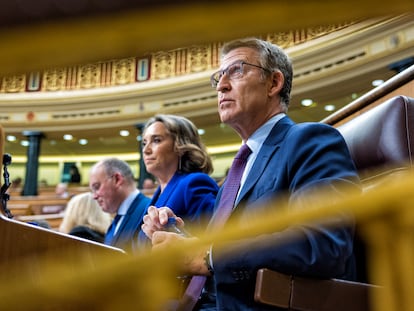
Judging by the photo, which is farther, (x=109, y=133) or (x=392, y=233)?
(x=109, y=133)

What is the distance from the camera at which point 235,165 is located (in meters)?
1.29

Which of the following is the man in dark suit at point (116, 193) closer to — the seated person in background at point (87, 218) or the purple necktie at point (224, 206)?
the seated person in background at point (87, 218)

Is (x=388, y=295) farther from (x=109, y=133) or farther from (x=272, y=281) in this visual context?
(x=109, y=133)

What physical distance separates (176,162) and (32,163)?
9.42 m

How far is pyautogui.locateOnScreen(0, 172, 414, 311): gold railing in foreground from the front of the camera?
30 centimetres

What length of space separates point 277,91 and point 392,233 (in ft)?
3.21

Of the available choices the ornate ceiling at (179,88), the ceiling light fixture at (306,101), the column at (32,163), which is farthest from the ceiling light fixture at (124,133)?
the ceiling light fixture at (306,101)

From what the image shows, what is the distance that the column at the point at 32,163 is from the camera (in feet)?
34.1

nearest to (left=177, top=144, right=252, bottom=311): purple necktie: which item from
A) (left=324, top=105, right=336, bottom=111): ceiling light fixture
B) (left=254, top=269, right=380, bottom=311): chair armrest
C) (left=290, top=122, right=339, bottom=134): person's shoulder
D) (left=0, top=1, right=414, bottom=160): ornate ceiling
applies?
(left=290, top=122, right=339, bottom=134): person's shoulder

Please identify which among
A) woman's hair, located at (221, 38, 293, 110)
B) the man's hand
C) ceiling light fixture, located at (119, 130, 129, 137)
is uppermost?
ceiling light fixture, located at (119, 130, 129, 137)

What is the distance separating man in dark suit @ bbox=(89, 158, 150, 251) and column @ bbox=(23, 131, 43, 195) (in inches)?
332

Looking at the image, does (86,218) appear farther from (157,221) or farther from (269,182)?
(269,182)

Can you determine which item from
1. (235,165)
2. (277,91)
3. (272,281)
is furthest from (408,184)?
(277,91)

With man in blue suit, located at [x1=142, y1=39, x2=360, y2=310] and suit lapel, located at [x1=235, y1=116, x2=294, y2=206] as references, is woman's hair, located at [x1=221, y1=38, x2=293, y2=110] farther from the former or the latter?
suit lapel, located at [x1=235, y1=116, x2=294, y2=206]
